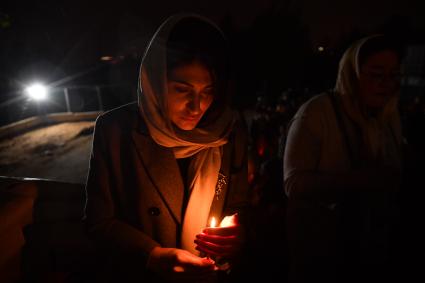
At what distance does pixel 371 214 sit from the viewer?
94.9 inches

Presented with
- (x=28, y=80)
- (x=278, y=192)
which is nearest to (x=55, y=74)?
(x=28, y=80)

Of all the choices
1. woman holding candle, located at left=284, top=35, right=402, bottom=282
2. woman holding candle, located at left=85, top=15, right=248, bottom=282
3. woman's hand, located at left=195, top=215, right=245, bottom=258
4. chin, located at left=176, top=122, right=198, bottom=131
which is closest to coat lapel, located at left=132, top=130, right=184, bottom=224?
woman holding candle, located at left=85, top=15, right=248, bottom=282

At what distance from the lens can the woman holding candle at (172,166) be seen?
1.53 m

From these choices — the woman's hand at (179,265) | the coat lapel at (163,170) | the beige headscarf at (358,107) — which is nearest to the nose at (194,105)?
the coat lapel at (163,170)

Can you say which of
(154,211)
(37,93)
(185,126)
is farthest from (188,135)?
(37,93)

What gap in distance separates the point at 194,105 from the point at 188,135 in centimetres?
19

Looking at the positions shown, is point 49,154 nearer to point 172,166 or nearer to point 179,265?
point 172,166

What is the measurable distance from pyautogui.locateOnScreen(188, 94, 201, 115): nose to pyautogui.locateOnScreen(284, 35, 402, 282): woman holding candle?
962 mm

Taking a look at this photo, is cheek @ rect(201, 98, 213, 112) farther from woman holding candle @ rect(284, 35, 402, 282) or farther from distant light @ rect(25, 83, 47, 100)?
distant light @ rect(25, 83, 47, 100)

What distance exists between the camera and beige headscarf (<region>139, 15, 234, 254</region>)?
1.54 meters

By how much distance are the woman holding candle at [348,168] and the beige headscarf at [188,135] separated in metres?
0.77

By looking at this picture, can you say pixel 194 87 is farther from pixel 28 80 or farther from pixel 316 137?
pixel 28 80

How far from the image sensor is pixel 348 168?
2.32 m

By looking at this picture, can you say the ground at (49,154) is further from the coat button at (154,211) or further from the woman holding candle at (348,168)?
the woman holding candle at (348,168)
